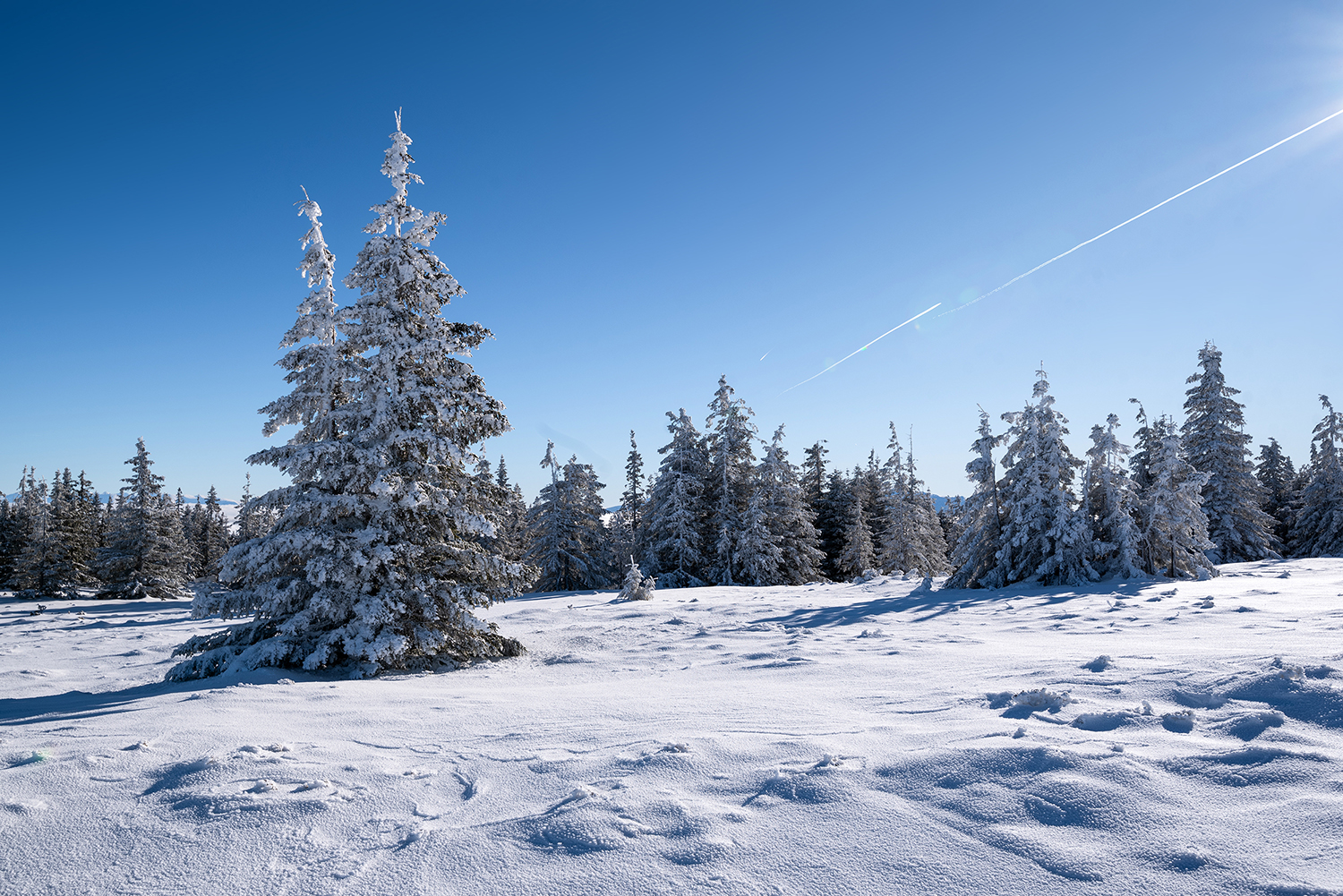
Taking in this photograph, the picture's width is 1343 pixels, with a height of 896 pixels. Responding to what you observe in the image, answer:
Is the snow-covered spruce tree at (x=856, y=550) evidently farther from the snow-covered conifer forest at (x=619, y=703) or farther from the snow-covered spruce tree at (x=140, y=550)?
the snow-covered spruce tree at (x=140, y=550)

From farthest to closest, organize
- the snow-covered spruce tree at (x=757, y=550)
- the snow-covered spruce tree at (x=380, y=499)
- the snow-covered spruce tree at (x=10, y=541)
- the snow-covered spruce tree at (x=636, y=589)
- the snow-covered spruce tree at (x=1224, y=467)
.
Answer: the snow-covered spruce tree at (x=10, y=541)
the snow-covered spruce tree at (x=757, y=550)
the snow-covered spruce tree at (x=1224, y=467)
the snow-covered spruce tree at (x=636, y=589)
the snow-covered spruce tree at (x=380, y=499)

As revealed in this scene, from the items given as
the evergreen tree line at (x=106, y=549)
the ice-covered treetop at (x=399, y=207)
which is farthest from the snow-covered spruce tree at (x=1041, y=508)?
the evergreen tree line at (x=106, y=549)

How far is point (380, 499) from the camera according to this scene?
31.2ft

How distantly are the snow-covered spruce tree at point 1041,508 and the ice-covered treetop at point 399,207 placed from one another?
18.2 metres

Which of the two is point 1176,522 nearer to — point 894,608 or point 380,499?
point 894,608

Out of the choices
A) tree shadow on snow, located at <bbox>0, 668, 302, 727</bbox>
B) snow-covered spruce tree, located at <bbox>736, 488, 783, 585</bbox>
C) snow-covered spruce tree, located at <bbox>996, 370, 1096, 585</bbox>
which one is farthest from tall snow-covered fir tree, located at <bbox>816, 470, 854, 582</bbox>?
tree shadow on snow, located at <bbox>0, 668, 302, 727</bbox>

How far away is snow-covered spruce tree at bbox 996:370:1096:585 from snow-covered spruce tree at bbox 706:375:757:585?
48.5ft

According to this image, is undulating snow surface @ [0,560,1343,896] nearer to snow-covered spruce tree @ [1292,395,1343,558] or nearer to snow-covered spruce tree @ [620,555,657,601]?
snow-covered spruce tree @ [620,555,657,601]

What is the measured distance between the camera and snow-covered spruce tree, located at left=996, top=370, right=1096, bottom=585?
726 inches

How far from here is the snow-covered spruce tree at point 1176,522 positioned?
17438mm

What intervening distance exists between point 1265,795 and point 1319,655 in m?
3.34

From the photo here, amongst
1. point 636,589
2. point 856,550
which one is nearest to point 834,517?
point 856,550

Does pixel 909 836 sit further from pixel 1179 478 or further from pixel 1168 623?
pixel 1179 478

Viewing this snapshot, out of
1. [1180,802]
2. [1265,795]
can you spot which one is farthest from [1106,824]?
[1265,795]
